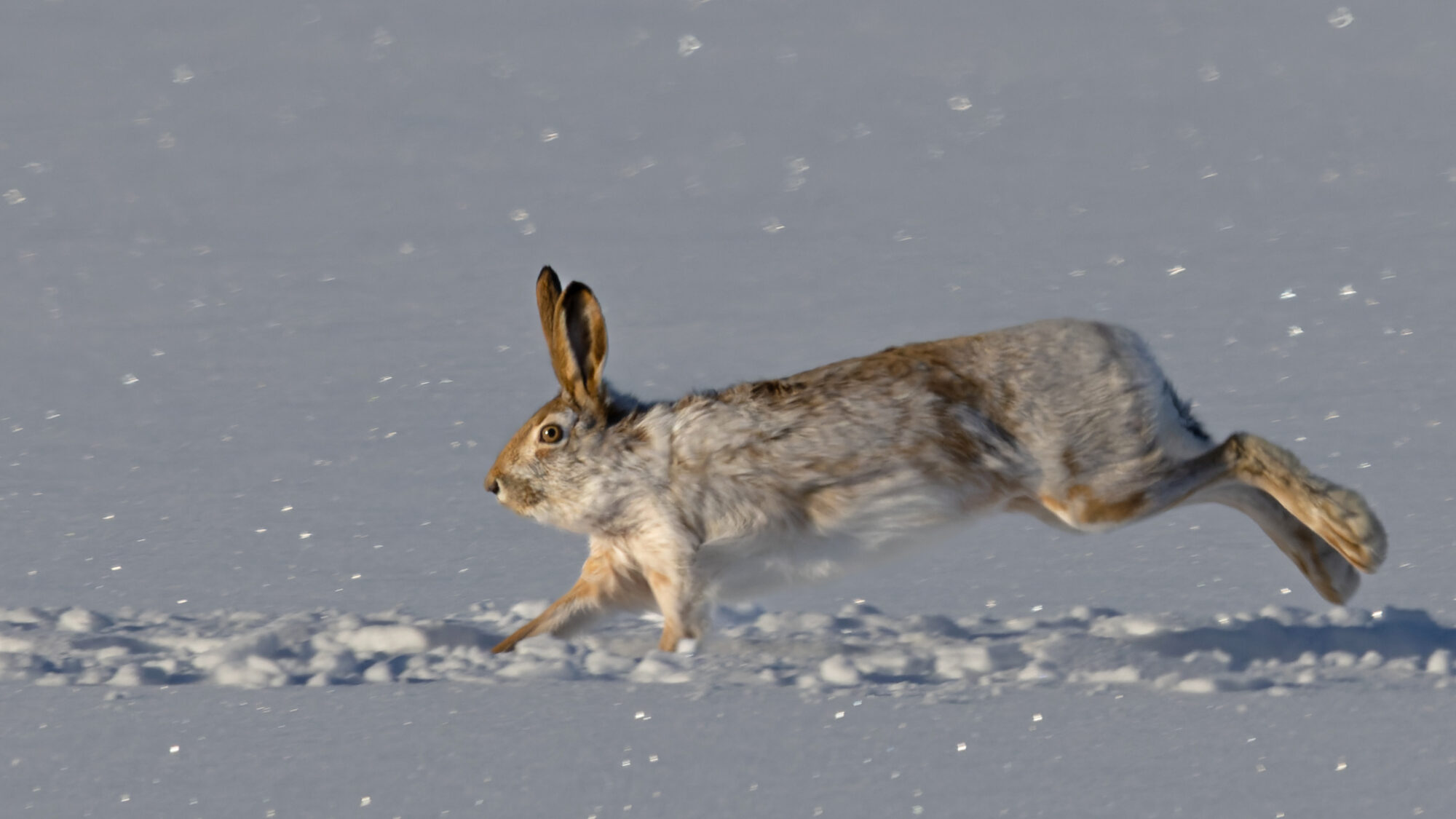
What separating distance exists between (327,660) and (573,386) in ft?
4.44

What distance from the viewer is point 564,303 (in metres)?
6.99

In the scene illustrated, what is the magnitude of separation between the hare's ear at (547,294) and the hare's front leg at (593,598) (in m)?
0.92

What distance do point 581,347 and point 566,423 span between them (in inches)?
11.5

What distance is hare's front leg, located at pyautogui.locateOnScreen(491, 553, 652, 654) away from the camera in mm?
7164

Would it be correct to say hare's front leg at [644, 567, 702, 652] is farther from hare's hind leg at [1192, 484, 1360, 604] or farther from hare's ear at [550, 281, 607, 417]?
hare's hind leg at [1192, 484, 1360, 604]

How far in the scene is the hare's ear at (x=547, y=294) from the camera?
710 cm

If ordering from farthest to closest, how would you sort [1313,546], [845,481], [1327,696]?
[1313,546]
[845,481]
[1327,696]

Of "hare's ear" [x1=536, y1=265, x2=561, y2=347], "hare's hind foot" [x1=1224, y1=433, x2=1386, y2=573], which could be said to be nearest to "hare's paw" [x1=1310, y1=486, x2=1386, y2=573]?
"hare's hind foot" [x1=1224, y1=433, x2=1386, y2=573]

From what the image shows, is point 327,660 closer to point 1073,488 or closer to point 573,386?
point 573,386

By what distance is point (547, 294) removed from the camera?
7.12 meters

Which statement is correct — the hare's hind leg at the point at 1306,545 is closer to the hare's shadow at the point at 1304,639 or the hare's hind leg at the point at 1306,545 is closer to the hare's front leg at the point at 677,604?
the hare's shadow at the point at 1304,639

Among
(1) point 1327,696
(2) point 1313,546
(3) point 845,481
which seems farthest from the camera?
(2) point 1313,546

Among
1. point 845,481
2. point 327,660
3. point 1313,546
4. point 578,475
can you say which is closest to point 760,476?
point 845,481

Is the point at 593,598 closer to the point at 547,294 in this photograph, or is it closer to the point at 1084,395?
the point at 547,294
